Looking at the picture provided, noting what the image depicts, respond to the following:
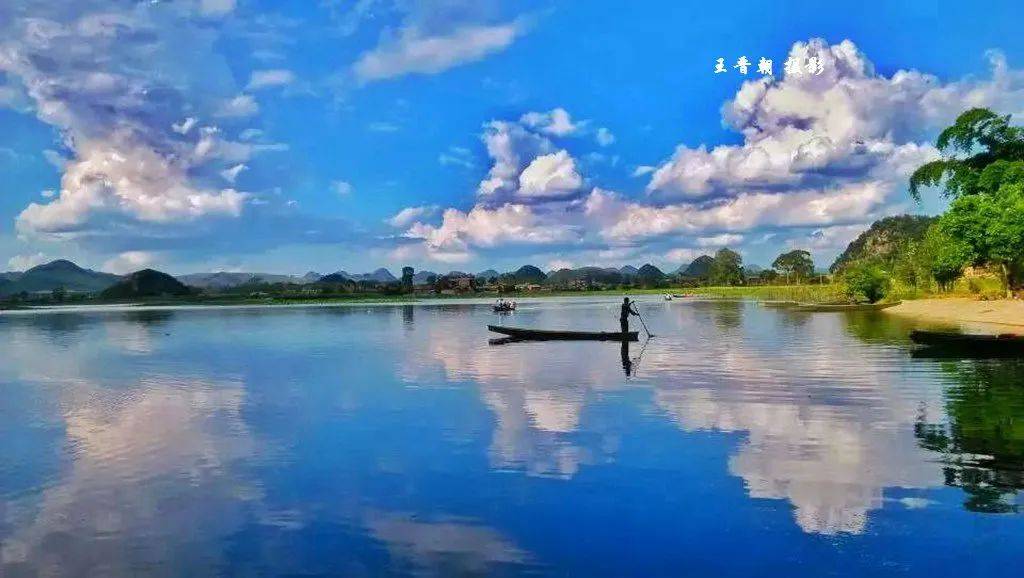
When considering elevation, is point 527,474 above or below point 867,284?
below

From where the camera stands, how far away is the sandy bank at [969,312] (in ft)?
195

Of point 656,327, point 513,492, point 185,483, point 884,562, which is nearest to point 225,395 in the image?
point 185,483

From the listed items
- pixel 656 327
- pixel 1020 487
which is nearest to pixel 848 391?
pixel 1020 487

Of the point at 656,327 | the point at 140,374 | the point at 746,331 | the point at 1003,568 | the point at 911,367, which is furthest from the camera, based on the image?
the point at 656,327

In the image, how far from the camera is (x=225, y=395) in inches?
1199

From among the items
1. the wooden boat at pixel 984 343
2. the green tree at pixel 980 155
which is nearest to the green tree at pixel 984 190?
the green tree at pixel 980 155

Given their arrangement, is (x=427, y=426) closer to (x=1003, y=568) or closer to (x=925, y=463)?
(x=925, y=463)

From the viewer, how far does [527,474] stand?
16484mm

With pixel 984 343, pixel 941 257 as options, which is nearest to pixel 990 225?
pixel 941 257

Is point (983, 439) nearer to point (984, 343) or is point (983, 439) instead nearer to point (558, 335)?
point (984, 343)

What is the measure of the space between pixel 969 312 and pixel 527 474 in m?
66.3

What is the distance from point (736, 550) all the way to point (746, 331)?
5272cm

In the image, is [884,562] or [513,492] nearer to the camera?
[884,562]

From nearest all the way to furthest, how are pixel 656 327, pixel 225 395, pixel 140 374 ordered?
pixel 225 395 < pixel 140 374 < pixel 656 327
